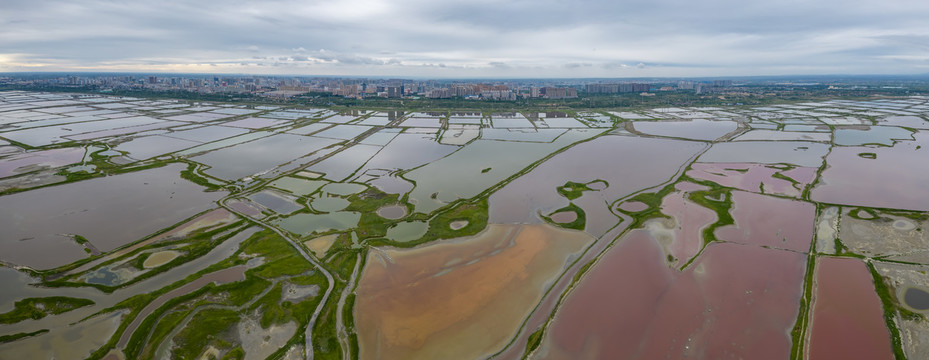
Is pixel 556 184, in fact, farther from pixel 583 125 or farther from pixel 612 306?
pixel 583 125

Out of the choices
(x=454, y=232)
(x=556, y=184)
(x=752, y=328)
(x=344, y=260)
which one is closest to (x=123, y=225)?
(x=344, y=260)

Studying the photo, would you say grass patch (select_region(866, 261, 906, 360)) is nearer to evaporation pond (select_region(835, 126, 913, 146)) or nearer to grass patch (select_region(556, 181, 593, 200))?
grass patch (select_region(556, 181, 593, 200))

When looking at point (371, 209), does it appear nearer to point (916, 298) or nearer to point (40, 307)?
point (40, 307)

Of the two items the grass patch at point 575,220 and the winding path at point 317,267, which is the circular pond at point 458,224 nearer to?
the grass patch at point 575,220

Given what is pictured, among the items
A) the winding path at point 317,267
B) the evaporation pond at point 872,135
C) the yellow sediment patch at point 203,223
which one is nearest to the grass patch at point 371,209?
the winding path at point 317,267

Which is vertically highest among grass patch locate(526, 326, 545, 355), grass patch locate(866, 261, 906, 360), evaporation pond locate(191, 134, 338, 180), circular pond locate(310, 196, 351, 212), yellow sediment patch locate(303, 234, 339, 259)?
evaporation pond locate(191, 134, 338, 180)

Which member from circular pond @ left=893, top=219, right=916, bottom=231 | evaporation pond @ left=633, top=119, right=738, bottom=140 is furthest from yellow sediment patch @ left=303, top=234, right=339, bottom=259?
evaporation pond @ left=633, top=119, right=738, bottom=140
